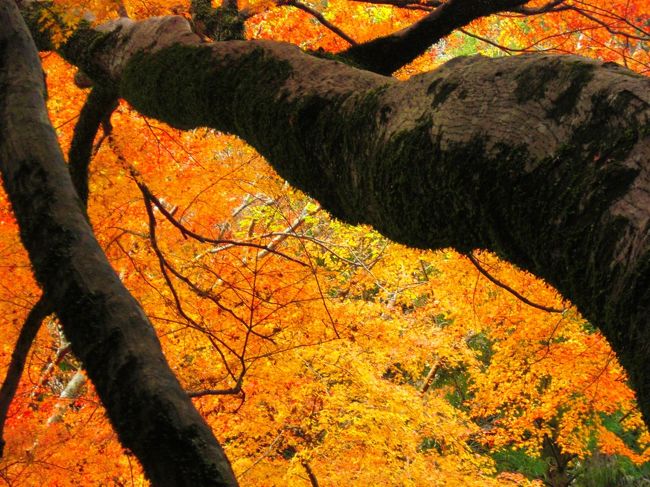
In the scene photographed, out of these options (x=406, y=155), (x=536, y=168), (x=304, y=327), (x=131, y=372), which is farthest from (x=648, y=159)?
(x=304, y=327)

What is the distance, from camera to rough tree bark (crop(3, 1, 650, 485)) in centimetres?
93

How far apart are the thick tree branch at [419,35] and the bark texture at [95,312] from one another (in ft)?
4.14

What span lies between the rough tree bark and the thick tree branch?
56 centimetres

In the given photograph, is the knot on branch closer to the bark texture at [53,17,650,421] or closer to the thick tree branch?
the thick tree branch

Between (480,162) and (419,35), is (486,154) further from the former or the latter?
(419,35)

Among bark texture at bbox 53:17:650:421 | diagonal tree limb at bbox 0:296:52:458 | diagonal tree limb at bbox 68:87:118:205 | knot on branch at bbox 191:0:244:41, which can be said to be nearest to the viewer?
bark texture at bbox 53:17:650:421

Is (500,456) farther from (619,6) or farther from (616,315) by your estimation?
(616,315)

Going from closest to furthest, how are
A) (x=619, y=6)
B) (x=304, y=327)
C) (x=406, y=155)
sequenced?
(x=406, y=155), (x=619, y=6), (x=304, y=327)

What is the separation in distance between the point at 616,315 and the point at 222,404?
26.0 feet

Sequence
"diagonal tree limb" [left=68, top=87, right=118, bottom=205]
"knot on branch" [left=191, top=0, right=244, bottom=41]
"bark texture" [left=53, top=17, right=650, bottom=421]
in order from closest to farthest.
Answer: "bark texture" [left=53, top=17, right=650, bottom=421], "knot on branch" [left=191, top=0, right=244, bottom=41], "diagonal tree limb" [left=68, top=87, right=118, bottom=205]

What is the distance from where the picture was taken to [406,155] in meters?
1.32

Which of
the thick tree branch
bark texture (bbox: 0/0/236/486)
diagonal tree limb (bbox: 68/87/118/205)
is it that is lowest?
bark texture (bbox: 0/0/236/486)

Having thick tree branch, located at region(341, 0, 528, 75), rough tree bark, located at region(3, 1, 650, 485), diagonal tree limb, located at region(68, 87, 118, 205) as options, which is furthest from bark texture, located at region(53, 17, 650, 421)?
diagonal tree limb, located at region(68, 87, 118, 205)

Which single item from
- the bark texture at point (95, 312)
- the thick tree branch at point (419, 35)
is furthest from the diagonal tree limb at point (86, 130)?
the bark texture at point (95, 312)
